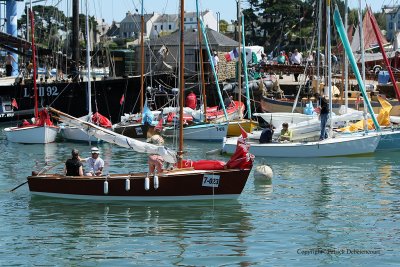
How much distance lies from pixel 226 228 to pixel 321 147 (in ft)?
48.9

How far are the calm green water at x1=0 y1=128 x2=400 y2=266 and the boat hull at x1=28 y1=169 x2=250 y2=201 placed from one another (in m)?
0.27

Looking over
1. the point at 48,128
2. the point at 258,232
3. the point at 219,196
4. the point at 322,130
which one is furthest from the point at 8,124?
the point at 258,232

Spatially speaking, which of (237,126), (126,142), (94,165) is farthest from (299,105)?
(94,165)

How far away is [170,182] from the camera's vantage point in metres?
27.2

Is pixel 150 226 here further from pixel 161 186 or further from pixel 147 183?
pixel 161 186

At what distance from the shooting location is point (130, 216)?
2631 cm

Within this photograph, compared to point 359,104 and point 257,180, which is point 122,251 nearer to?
point 257,180

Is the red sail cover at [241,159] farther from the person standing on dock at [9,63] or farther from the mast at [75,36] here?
the person standing on dock at [9,63]

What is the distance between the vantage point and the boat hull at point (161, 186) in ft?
88.8

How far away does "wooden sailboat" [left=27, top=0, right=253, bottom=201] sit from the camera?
2703 centimetres

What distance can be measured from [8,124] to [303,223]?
122 ft

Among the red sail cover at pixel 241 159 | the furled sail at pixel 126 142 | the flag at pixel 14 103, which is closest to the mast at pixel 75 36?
the flag at pixel 14 103

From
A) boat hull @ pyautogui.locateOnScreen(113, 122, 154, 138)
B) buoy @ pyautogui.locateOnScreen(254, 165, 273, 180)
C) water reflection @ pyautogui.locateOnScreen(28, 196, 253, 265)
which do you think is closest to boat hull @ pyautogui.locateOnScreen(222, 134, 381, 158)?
buoy @ pyautogui.locateOnScreen(254, 165, 273, 180)

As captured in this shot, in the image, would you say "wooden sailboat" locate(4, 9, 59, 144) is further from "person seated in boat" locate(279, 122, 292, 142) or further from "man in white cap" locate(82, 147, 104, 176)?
"man in white cap" locate(82, 147, 104, 176)
